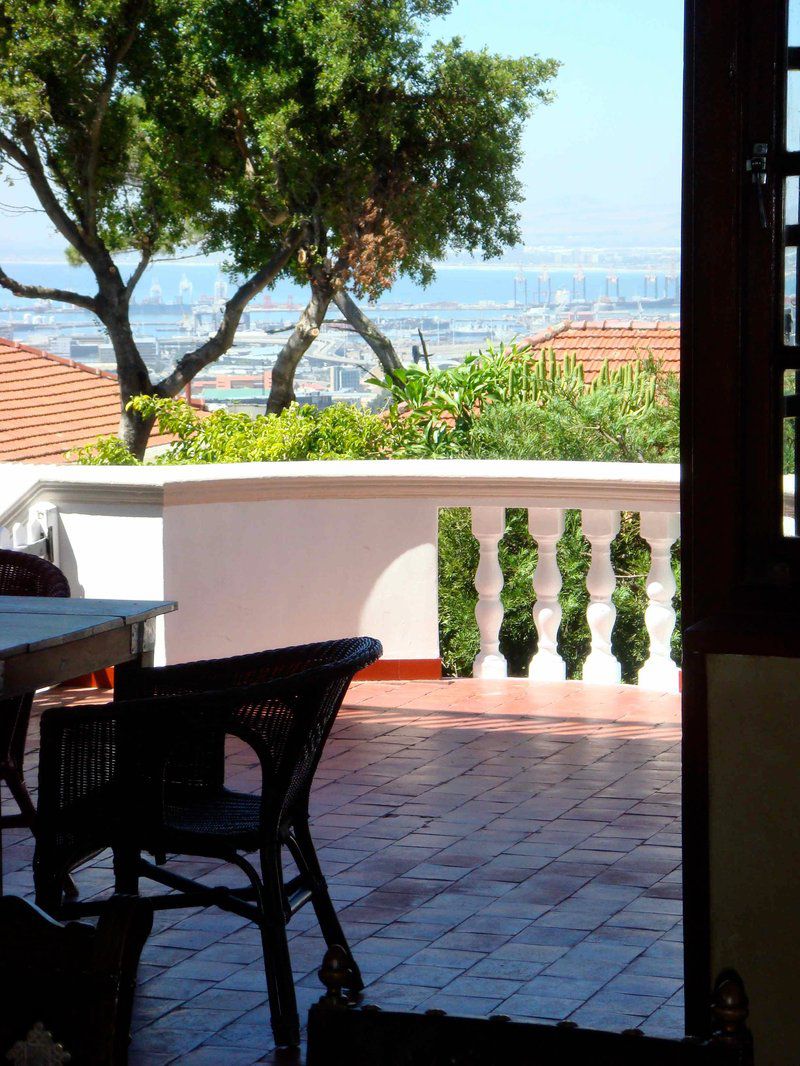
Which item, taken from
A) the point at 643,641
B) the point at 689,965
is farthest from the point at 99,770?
the point at 643,641

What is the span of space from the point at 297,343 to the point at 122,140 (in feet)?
13.6

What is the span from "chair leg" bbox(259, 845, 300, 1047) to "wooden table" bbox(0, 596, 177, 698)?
2.04 feet

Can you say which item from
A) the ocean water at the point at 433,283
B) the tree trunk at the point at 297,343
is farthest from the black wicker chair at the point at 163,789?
the tree trunk at the point at 297,343

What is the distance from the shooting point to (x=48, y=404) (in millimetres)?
31078

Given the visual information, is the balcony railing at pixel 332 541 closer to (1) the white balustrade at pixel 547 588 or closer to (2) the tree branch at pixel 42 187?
(1) the white balustrade at pixel 547 588

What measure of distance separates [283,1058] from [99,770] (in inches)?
27.1

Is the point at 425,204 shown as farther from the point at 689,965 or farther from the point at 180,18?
the point at 689,965

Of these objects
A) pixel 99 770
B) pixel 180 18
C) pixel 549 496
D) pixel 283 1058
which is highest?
pixel 180 18

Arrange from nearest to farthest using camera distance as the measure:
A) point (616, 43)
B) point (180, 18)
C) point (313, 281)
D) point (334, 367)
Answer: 1. point (180, 18)
2. point (313, 281)
3. point (334, 367)
4. point (616, 43)

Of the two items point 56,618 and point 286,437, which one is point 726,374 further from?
point 286,437

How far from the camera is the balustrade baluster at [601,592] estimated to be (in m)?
5.89

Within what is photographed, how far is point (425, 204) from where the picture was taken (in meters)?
23.0

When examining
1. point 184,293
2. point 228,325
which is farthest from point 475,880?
point 184,293

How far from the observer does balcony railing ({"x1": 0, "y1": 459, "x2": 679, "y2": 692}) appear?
230 inches
